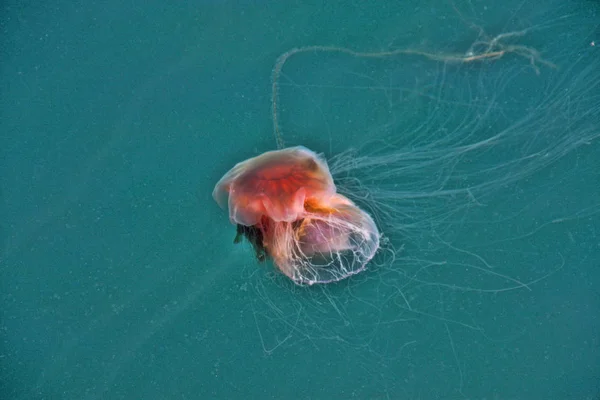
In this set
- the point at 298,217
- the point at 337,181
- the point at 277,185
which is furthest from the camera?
the point at 337,181

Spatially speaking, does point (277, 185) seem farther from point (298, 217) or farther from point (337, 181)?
point (337, 181)

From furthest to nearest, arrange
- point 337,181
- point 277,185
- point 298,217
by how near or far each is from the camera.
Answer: point 337,181
point 298,217
point 277,185

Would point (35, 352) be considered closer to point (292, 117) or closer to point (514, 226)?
Result: point (292, 117)

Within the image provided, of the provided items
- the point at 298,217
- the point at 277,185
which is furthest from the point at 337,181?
the point at 277,185

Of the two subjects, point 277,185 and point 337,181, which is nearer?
point 277,185

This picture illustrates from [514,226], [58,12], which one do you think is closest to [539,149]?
[514,226]

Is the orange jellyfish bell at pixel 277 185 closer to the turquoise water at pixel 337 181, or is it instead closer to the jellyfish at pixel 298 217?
the jellyfish at pixel 298 217

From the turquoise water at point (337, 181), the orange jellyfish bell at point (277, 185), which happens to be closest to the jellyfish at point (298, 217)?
the orange jellyfish bell at point (277, 185)
